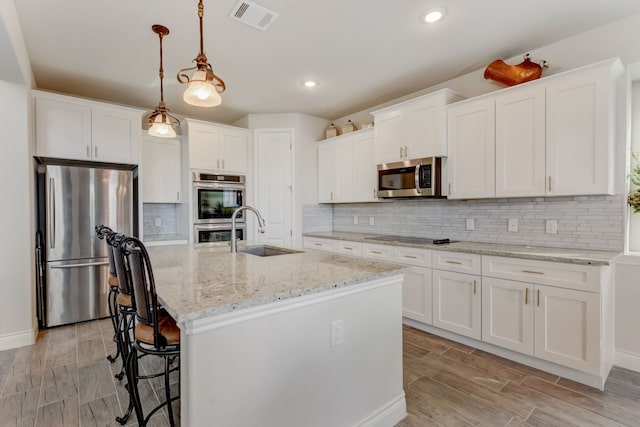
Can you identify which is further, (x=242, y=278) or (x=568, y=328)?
(x=568, y=328)

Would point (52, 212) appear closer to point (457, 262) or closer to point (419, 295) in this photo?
point (419, 295)

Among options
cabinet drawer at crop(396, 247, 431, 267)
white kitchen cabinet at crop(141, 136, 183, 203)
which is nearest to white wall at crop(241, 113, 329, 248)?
white kitchen cabinet at crop(141, 136, 183, 203)

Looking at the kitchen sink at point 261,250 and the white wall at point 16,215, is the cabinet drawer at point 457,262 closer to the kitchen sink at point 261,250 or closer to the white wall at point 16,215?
the kitchen sink at point 261,250

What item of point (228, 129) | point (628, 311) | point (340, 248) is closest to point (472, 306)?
point (628, 311)

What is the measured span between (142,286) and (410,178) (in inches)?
108

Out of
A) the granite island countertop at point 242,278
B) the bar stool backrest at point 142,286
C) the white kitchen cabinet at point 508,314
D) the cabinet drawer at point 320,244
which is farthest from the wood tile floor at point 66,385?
the white kitchen cabinet at point 508,314

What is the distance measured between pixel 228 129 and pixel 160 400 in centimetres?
335

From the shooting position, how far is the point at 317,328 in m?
1.47

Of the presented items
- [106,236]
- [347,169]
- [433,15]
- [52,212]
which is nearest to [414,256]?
[347,169]

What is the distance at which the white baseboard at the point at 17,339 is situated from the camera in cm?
278

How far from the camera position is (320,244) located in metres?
4.32

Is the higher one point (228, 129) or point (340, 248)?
point (228, 129)

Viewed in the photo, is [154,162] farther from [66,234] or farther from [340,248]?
[340,248]

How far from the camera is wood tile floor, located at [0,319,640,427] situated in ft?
6.05
